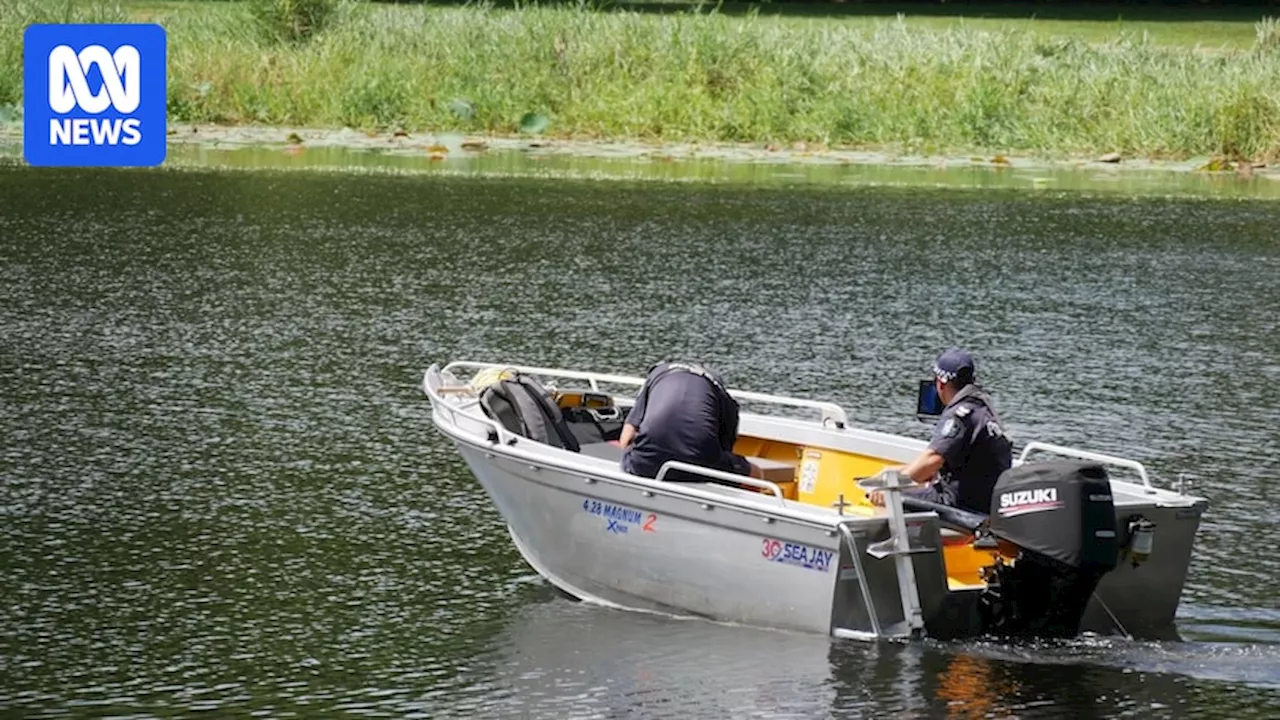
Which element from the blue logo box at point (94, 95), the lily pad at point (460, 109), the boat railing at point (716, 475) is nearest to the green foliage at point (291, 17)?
the blue logo box at point (94, 95)

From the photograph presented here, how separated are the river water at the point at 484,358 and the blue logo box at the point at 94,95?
4.08 meters

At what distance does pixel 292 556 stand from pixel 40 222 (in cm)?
1703

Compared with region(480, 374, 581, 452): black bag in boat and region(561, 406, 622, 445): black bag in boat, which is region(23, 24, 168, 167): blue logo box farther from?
region(480, 374, 581, 452): black bag in boat

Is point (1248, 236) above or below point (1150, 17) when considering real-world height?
below

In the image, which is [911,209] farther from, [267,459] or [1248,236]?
[267,459]

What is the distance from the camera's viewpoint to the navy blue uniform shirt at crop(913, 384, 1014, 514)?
1178 cm

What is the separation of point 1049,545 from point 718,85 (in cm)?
3240

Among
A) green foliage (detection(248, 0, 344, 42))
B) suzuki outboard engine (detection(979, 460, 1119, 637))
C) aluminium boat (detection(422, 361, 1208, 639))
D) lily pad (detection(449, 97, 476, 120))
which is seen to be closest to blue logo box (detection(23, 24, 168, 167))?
green foliage (detection(248, 0, 344, 42))

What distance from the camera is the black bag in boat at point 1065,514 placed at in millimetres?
10938

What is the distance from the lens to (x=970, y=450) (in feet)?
38.7

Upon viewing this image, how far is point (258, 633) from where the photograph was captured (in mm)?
11461

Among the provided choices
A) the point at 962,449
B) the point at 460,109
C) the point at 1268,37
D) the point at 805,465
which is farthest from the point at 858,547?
the point at 1268,37

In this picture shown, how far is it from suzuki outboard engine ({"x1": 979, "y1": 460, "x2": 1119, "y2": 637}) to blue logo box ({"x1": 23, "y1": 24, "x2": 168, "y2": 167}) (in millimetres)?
28526

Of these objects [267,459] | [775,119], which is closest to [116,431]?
[267,459]
